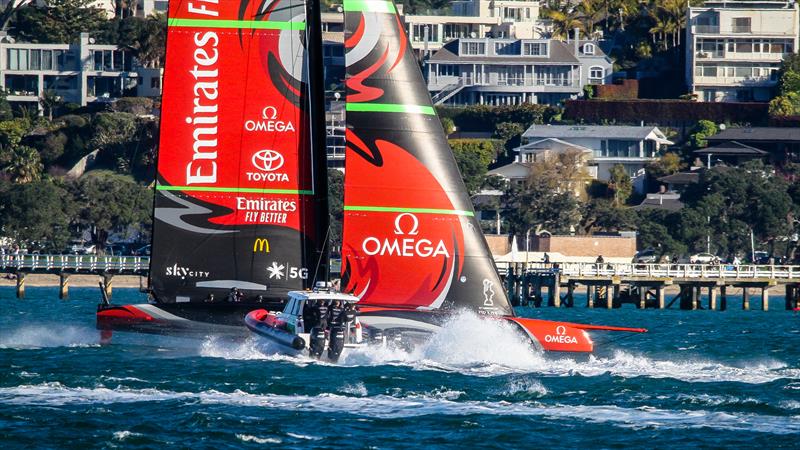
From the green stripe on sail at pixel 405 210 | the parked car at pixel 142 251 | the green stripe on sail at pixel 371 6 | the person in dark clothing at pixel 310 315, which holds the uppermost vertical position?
the green stripe on sail at pixel 371 6

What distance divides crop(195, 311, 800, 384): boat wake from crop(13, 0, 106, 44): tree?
339ft

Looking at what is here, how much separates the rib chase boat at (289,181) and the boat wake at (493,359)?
0.57 meters

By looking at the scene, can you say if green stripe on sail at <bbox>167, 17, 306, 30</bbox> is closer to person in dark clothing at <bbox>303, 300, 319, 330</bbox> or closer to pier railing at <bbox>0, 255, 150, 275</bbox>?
person in dark clothing at <bbox>303, 300, 319, 330</bbox>

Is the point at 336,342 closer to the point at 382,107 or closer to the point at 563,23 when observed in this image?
the point at 382,107

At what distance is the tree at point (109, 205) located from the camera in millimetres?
90375

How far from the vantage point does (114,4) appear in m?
149

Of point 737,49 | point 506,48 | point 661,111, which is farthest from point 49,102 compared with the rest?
point 737,49

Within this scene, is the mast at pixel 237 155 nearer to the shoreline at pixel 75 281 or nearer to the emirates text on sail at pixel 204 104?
the emirates text on sail at pixel 204 104

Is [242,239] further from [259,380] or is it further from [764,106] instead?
[764,106]

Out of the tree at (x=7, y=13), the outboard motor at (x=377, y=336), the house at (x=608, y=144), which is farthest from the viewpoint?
the tree at (x=7, y=13)

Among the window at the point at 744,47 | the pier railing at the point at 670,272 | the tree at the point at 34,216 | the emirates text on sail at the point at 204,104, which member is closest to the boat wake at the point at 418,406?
the emirates text on sail at the point at 204,104

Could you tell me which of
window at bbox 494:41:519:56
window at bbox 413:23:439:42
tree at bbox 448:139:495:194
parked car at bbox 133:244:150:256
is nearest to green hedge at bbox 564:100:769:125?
window at bbox 494:41:519:56

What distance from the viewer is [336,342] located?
3319cm

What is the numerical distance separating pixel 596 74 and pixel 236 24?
316 feet
